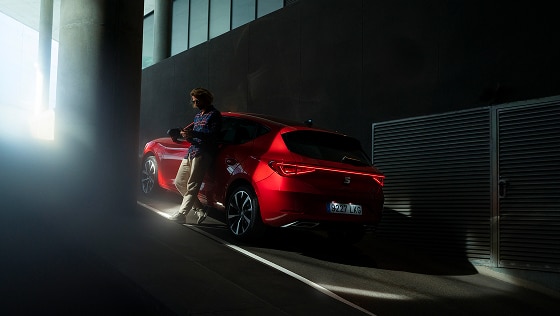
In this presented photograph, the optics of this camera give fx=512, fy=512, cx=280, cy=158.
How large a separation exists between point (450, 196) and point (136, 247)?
4.97 m

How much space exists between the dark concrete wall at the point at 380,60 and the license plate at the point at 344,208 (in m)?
2.98

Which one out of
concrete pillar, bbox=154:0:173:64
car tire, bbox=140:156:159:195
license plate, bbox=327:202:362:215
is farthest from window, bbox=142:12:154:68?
license plate, bbox=327:202:362:215

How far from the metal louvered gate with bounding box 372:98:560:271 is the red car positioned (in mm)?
1932

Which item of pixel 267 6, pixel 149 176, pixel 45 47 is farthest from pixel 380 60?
pixel 45 47

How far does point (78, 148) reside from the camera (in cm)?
731

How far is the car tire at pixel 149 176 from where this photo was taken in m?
8.88

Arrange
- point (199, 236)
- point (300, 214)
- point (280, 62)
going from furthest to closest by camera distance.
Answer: point (280, 62)
point (199, 236)
point (300, 214)

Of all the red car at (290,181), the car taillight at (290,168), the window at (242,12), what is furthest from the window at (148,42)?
the car taillight at (290,168)

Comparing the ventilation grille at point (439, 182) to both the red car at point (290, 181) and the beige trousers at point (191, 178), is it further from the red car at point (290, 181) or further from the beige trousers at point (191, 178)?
the beige trousers at point (191, 178)

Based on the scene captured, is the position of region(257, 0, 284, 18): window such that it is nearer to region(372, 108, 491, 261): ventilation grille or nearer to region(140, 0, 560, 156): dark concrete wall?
region(140, 0, 560, 156): dark concrete wall

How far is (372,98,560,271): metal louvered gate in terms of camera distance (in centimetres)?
704

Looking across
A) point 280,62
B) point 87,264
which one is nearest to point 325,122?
point 280,62

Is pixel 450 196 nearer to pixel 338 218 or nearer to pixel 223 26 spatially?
pixel 338 218

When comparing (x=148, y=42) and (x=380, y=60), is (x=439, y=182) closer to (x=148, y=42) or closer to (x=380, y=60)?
(x=380, y=60)
